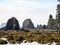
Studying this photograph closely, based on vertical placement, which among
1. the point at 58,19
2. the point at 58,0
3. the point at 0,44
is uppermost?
the point at 58,0

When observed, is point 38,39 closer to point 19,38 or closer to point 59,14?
point 19,38

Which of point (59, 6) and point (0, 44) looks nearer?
point (0, 44)

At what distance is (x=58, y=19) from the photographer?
123438mm

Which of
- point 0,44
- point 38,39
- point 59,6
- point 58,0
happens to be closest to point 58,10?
point 59,6

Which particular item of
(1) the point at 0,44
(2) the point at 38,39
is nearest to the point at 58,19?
(2) the point at 38,39

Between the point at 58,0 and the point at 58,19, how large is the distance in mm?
10798

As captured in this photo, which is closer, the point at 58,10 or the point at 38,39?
the point at 38,39

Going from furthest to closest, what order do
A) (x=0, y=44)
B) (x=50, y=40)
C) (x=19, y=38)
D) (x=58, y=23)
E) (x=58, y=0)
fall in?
(x=58, y=23) → (x=58, y=0) → (x=19, y=38) → (x=50, y=40) → (x=0, y=44)

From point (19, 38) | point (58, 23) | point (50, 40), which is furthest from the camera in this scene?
point (58, 23)

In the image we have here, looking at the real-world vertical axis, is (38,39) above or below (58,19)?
below

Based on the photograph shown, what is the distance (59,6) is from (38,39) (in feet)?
118

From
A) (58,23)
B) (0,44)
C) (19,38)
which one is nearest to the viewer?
(0,44)

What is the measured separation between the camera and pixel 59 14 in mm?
124875

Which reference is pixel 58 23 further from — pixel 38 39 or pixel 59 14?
pixel 38 39
